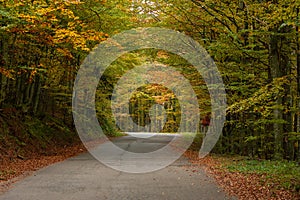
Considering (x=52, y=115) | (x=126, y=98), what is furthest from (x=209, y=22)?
(x=126, y=98)

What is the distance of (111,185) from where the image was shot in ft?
30.7

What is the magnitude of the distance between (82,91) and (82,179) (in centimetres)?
1544

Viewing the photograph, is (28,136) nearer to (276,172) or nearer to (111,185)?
(111,185)

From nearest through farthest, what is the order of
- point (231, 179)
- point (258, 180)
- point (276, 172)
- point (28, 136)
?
point (258, 180) → point (231, 179) → point (276, 172) → point (28, 136)

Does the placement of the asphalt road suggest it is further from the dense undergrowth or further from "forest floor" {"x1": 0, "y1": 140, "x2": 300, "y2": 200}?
the dense undergrowth

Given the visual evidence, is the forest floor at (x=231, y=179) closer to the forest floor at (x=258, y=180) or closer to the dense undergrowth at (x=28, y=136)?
the forest floor at (x=258, y=180)

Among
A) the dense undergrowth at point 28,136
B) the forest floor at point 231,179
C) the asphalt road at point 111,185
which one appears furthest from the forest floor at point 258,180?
the dense undergrowth at point 28,136

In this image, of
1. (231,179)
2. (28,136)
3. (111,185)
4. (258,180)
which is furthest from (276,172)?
(28,136)

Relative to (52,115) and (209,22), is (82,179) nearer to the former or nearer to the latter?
(209,22)

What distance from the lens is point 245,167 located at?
1207cm

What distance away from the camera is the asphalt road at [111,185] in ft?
26.3

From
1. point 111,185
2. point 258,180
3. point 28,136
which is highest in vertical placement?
point 28,136

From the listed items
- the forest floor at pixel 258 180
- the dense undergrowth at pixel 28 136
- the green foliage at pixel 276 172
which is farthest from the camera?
the dense undergrowth at pixel 28 136

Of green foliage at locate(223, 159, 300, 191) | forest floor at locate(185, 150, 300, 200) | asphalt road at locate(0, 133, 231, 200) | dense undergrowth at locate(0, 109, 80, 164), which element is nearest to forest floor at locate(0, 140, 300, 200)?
forest floor at locate(185, 150, 300, 200)
